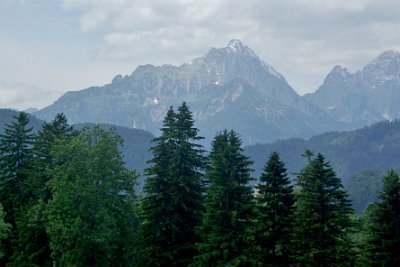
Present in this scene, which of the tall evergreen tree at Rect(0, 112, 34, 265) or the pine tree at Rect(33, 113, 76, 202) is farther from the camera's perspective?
the tall evergreen tree at Rect(0, 112, 34, 265)

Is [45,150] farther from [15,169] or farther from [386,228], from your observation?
[386,228]

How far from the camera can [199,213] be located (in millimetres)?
45250

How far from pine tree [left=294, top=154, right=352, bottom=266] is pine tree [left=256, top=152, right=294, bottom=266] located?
1021 mm

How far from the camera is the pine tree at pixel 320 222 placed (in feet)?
131

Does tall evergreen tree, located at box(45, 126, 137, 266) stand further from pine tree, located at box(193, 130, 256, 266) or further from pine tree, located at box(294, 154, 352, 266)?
pine tree, located at box(294, 154, 352, 266)

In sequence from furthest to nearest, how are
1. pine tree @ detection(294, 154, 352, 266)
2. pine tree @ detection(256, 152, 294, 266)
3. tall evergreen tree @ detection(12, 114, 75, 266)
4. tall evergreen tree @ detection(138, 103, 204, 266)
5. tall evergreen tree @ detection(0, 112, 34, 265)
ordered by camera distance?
1. tall evergreen tree @ detection(0, 112, 34, 265)
2. tall evergreen tree @ detection(12, 114, 75, 266)
3. tall evergreen tree @ detection(138, 103, 204, 266)
4. pine tree @ detection(256, 152, 294, 266)
5. pine tree @ detection(294, 154, 352, 266)

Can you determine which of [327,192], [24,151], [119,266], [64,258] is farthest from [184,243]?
[24,151]

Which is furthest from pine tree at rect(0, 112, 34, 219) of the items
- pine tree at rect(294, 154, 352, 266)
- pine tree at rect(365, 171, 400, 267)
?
pine tree at rect(365, 171, 400, 267)

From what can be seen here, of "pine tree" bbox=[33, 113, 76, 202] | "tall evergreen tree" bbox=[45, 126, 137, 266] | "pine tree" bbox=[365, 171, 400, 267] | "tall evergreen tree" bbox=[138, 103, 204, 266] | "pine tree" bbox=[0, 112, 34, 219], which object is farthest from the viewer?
"pine tree" bbox=[0, 112, 34, 219]

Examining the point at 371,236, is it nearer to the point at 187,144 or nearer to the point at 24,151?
the point at 187,144

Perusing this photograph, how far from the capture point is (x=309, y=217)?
133 ft

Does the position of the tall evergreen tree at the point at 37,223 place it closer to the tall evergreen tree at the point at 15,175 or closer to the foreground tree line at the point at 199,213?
the foreground tree line at the point at 199,213

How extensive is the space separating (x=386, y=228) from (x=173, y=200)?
56.9 feet

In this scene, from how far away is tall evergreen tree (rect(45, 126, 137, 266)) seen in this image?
134 feet
